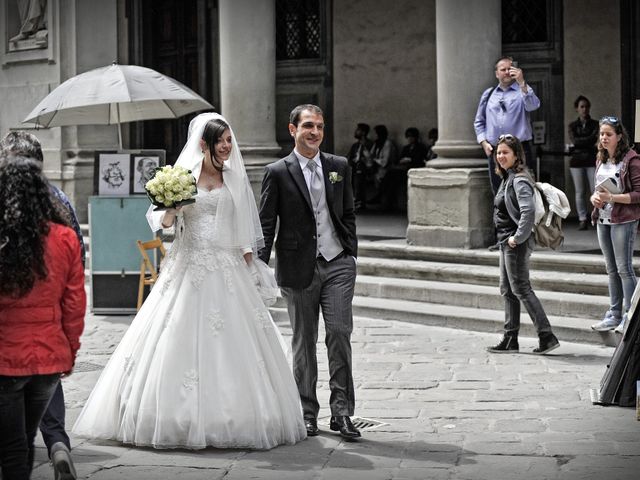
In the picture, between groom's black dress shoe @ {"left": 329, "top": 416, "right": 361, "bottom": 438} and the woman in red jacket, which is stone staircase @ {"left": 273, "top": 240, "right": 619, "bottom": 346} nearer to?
groom's black dress shoe @ {"left": 329, "top": 416, "right": 361, "bottom": 438}

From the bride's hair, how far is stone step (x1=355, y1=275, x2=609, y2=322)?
16.0 ft

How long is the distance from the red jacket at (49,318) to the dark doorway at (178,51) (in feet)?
46.3

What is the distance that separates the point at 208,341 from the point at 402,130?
12192 mm

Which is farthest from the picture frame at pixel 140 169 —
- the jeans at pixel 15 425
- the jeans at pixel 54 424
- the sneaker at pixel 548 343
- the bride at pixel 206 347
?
the jeans at pixel 15 425

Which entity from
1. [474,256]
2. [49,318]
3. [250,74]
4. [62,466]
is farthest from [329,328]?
[250,74]

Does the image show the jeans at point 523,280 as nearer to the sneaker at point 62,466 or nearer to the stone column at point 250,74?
the sneaker at point 62,466

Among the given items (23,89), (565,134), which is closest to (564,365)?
(565,134)

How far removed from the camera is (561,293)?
39.0 feet

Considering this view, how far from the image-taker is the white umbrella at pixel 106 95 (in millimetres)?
12656

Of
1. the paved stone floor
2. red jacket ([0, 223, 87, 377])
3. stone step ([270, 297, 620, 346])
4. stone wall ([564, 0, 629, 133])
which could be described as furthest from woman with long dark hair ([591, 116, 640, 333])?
stone wall ([564, 0, 629, 133])

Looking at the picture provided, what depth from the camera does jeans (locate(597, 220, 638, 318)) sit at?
1050cm

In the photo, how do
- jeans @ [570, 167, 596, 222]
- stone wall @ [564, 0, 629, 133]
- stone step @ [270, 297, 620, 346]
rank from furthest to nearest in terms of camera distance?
stone wall @ [564, 0, 629, 133] → jeans @ [570, 167, 596, 222] → stone step @ [270, 297, 620, 346]

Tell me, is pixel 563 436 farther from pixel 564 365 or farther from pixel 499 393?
pixel 564 365

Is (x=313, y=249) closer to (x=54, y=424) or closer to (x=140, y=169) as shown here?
(x=54, y=424)
